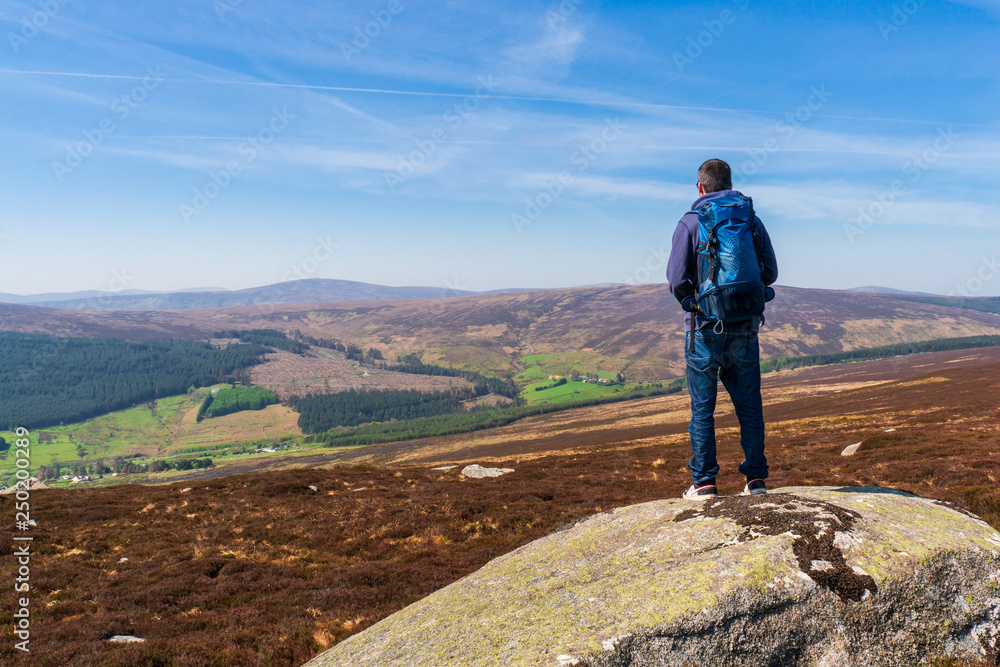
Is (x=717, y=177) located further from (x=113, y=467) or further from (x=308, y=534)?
(x=113, y=467)

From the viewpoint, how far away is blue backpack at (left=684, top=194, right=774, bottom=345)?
6566mm

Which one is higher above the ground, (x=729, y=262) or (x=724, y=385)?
(x=729, y=262)

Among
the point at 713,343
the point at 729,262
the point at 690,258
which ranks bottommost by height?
the point at 713,343

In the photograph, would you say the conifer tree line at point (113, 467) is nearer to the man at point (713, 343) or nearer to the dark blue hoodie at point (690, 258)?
the man at point (713, 343)

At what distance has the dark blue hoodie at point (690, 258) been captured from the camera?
7004mm

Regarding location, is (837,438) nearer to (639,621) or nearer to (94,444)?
(639,621)

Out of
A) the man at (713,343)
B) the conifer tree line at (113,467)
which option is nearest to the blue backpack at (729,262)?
the man at (713,343)

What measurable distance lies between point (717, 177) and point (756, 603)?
5.72 m

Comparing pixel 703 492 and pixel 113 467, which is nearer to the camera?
pixel 703 492

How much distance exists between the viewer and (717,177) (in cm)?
741

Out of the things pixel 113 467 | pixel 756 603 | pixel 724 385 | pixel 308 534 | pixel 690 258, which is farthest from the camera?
pixel 113 467

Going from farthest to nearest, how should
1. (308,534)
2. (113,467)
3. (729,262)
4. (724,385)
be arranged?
1. (113,467)
2. (308,534)
3. (724,385)
4. (729,262)

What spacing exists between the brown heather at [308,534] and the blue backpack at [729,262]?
4.28 meters

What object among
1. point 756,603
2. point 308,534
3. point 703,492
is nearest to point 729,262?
point 703,492
